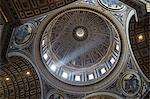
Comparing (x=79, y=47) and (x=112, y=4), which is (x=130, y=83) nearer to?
(x=112, y=4)

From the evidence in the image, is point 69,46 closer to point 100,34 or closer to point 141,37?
point 100,34

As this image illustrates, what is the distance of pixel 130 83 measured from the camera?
57.9 ft

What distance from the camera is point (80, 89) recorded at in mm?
18906

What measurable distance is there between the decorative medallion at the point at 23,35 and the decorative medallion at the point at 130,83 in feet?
19.6

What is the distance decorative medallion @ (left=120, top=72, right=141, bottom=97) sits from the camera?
17125mm

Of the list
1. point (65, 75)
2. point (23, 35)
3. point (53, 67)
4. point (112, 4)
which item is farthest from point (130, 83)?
point (23, 35)

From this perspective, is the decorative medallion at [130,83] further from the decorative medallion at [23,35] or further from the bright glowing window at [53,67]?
the decorative medallion at [23,35]

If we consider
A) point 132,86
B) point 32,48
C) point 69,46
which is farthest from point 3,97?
point 132,86

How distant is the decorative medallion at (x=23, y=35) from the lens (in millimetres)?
17450

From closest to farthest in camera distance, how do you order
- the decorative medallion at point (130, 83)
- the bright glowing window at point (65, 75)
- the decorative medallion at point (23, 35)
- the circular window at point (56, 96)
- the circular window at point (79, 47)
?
1. the decorative medallion at point (130, 83)
2. the decorative medallion at point (23, 35)
3. the circular window at point (56, 96)
4. the circular window at point (79, 47)
5. the bright glowing window at point (65, 75)

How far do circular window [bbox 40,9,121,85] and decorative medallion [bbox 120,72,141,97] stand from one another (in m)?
1.47

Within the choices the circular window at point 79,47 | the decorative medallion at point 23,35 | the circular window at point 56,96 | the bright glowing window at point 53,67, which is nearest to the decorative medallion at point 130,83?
the circular window at point 79,47

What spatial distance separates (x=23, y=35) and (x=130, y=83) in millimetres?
6692

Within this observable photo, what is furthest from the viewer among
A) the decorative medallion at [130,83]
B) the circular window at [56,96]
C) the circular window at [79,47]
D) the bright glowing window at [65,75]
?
the bright glowing window at [65,75]
